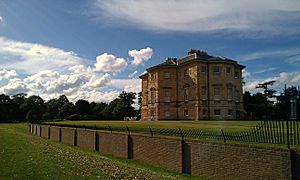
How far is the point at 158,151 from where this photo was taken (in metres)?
17.7

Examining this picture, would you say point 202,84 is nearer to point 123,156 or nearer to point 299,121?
point 123,156

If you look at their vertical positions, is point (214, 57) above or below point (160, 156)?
above

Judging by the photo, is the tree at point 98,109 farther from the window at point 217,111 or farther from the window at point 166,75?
the window at point 217,111

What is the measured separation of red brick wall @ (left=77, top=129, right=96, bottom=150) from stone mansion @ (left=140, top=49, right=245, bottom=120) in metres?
36.8

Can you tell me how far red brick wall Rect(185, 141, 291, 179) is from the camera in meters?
11.2

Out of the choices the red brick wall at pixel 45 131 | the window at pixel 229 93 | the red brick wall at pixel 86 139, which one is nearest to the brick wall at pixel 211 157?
the red brick wall at pixel 86 139

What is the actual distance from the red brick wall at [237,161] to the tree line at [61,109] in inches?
3011

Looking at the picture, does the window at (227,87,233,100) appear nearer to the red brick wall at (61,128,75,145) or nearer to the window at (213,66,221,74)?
the window at (213,66,221,74)

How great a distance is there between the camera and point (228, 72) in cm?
6594

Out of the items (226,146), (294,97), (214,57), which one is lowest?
(226,146)

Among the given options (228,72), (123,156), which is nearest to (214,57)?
(228,72)

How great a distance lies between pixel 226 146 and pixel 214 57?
56.0 m

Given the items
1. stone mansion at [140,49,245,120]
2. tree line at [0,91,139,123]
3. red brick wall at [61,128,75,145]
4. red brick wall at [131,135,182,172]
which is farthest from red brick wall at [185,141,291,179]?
tree line at [0,91,139,123]

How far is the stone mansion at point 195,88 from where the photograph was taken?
65.4 metres
